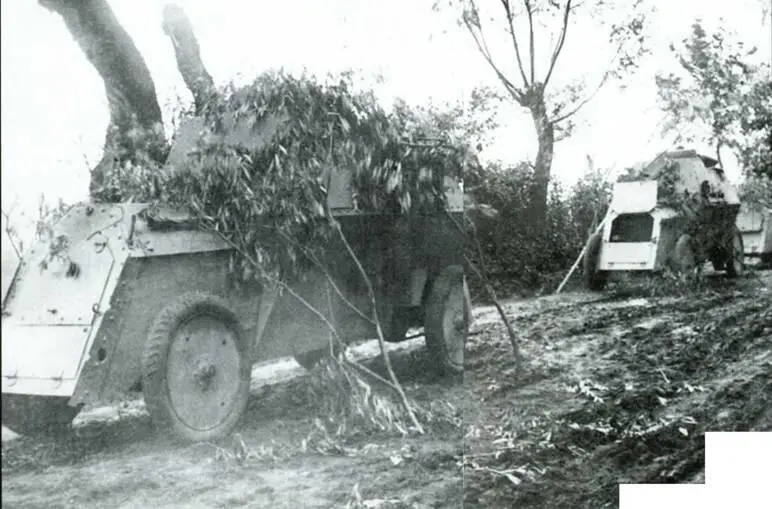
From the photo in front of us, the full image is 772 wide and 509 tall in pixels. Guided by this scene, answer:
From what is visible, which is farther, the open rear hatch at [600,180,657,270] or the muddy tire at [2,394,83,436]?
the open rear hatch at [600,180,657,270]

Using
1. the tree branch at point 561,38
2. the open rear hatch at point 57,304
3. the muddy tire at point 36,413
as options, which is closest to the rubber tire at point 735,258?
the tree branch at point 561,38

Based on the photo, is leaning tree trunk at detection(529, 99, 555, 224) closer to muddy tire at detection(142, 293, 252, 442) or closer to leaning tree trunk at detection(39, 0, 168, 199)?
muddy tire at detection(142, 293, 252, 442)

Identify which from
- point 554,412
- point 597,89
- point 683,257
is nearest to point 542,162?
point 597,89

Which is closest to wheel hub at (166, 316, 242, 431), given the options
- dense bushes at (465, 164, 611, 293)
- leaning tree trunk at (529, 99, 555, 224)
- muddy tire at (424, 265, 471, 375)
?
muddy tire at (424, 265, 471, 375)

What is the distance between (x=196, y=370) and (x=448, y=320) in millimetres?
1148

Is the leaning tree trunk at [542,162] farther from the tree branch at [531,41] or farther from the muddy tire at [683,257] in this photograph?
the muddy tire at [683,257]

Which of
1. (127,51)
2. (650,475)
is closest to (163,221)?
(127,51)

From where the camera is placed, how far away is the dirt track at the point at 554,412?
11.6 ft

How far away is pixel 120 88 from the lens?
3.25 meters

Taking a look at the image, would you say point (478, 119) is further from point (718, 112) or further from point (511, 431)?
point (511, 431)

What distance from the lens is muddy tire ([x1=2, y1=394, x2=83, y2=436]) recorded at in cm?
293

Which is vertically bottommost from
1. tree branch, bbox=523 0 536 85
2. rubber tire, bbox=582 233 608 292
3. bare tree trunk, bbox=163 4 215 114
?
rubber tire, bbox=582 233 608 292

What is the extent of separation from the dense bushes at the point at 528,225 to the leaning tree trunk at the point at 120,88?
1.30 metres

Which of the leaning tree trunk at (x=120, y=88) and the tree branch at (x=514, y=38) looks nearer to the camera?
the leaning tree trunk at (x=120, y=88)
